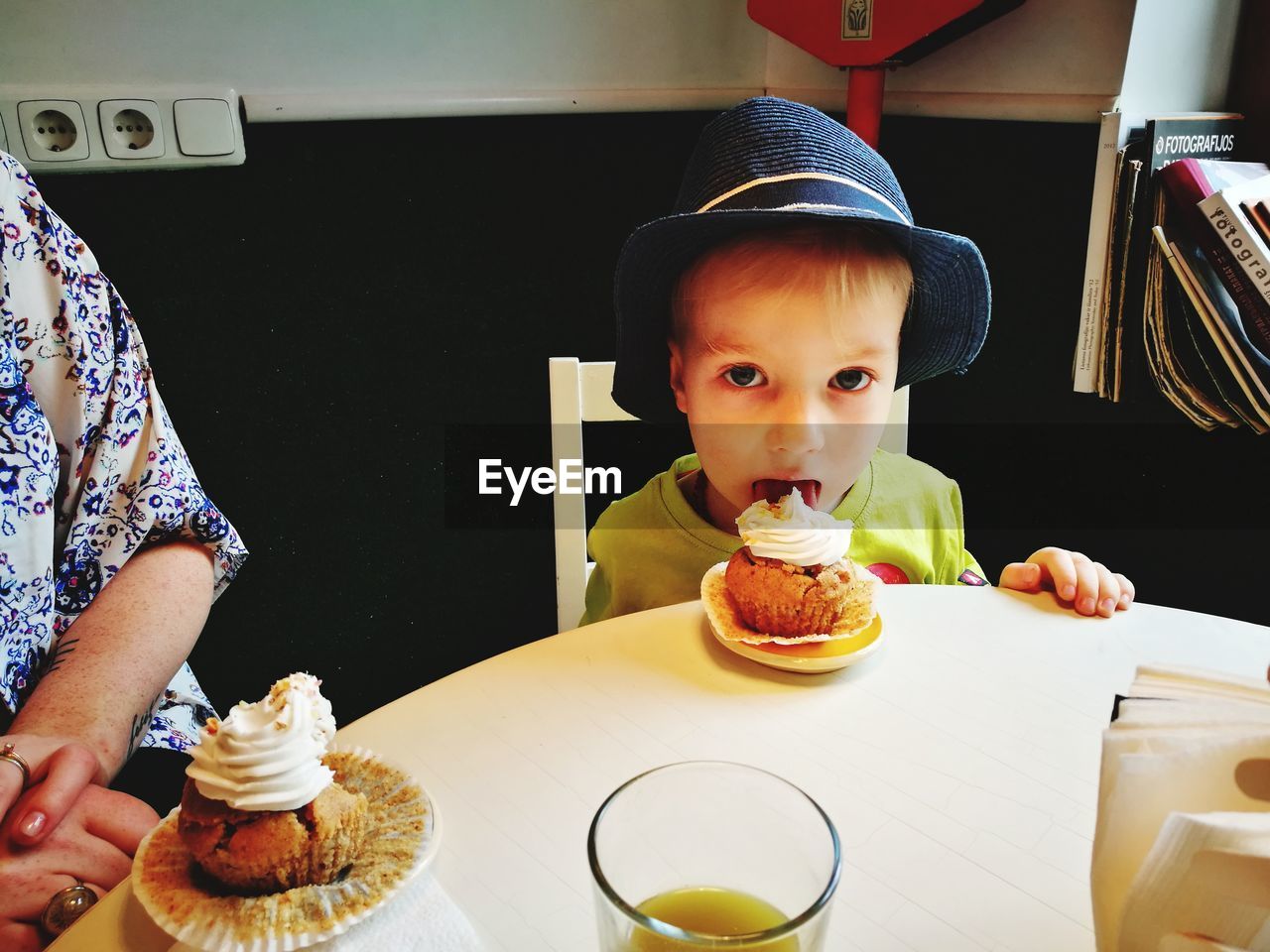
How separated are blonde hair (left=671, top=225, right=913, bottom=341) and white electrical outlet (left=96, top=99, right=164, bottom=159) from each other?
1.09 meters

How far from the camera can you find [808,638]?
0.81 meters

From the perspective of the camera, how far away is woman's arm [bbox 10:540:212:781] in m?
0.87

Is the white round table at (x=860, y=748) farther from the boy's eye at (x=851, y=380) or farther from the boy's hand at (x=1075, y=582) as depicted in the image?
the boy's eye at (x=851, y=380)

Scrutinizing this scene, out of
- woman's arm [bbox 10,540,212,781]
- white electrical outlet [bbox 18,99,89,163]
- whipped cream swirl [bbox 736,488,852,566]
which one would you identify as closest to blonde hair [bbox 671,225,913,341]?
whipped cream swirl [bbox 736,488,852,566]

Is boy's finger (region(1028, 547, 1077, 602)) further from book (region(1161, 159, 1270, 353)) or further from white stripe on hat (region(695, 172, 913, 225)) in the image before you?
book (region(1161, 159, 1270, 353))

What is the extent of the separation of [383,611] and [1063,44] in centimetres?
166

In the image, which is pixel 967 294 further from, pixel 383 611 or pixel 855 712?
pixel 383 611

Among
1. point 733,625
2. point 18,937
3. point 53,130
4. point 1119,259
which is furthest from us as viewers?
point 53,130

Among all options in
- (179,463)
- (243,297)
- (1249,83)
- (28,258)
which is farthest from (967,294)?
(243,297)

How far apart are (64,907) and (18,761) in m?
0.16

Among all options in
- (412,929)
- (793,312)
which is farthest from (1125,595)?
(412,929)

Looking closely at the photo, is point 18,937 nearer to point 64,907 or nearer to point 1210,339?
point 64,907

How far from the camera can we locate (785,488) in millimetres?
1088

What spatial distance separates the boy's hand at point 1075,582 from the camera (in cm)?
90
